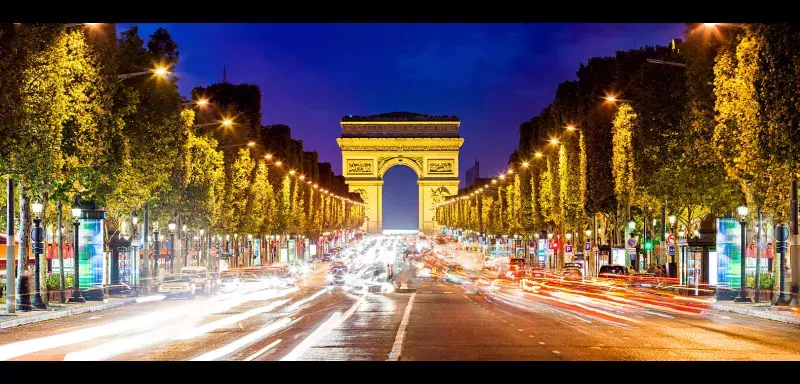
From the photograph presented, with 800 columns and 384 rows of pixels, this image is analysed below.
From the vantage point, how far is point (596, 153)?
6612cm

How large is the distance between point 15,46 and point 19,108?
66.0 inches

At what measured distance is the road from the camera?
2131 centimetres

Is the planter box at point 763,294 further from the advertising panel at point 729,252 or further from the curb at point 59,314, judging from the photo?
the curb at point 59,314

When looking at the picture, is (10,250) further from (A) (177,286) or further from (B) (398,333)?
(B) (398,333)

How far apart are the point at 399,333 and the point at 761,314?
14.0 metres

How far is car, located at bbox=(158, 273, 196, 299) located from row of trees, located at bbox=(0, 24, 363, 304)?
3.71 m

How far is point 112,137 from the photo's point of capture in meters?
42.8

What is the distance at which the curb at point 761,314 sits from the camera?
32281 mm

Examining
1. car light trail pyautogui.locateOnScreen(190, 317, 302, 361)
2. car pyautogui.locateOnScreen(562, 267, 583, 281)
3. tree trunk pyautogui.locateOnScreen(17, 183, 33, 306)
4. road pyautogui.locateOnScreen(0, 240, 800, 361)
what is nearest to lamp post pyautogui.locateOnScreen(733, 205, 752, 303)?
road pyautogui.locateOnScreen(0, 240, 800, 361)

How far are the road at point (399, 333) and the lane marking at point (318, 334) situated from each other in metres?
0.02

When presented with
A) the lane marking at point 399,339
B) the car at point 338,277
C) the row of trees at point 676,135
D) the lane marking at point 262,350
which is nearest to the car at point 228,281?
the car at point 338,277
